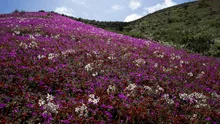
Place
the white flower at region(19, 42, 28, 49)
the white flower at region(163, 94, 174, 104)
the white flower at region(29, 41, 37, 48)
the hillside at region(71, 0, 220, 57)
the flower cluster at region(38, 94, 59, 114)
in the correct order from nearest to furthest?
1. the flower cluster at region(38, 94, 59, 114)
2. the white flower at region(163, 94, 174, 104)
3. the white flower at region(19, 42, 28, 49)
4. the white flower at region(29, 41, 37, 48)
5. the hillside at region(71, 0, 220, 57)

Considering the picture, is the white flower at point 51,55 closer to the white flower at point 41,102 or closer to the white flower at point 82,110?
the white flower at point 41,102

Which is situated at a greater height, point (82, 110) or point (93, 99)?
point (93, 99)

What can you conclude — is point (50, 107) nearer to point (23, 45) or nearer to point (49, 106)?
point (49, 106)

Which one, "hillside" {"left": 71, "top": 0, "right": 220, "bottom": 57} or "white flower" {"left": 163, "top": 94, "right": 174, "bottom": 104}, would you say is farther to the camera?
"hillside" {"left": 71, "top": 0, "right": 220, "bottom": 57}

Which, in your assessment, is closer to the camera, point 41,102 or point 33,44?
point 41,102

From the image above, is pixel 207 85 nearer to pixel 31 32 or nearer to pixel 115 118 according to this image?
pixel 115 118

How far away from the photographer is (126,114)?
7129 millimetres

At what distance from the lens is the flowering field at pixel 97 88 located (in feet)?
22.5

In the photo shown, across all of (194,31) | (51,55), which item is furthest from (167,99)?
(194,31)

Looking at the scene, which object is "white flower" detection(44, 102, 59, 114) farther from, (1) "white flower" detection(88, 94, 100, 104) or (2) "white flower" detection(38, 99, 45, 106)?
(1) "white flower" detection(88, 94, 100, 104)

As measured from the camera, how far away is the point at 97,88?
848cm

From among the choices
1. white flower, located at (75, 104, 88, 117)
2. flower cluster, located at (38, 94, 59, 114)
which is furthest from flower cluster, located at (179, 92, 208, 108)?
flower cluster, located at (38, 94, 59, 114)

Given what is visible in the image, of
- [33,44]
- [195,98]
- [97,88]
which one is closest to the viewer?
[97,88]

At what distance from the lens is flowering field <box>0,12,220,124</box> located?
22.5 ft
